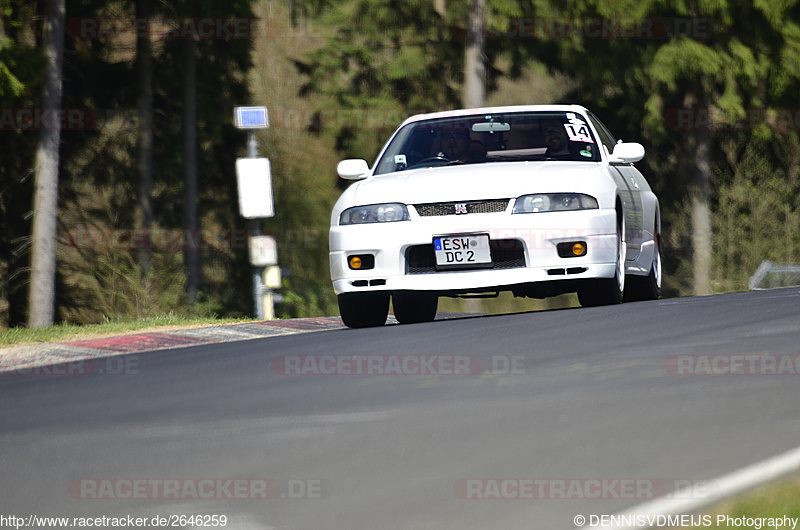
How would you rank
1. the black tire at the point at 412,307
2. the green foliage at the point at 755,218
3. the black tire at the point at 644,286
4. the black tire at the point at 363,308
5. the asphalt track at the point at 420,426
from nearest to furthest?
the asphalt track at the point at 420,426, the black tire at the point at 363,308, the black tire at the point at 412,307, the black tire at the point at 644,286, the green foliage at the point at 755,218

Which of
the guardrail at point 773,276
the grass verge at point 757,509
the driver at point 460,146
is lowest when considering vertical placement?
the guardrail at point 773,276

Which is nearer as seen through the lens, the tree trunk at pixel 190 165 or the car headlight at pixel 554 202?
the car headlight at pixel 554 202

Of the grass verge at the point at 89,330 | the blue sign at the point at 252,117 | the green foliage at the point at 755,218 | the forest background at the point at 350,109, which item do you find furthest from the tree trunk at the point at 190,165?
the grass verge at the point at 89,330

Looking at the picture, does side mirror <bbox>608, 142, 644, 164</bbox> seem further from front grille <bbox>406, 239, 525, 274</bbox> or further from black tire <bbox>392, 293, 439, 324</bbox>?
black tire <bbox>392, 293, 439, 324</bbox>

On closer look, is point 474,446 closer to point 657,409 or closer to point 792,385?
point 657,409

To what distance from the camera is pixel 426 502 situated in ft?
13.7

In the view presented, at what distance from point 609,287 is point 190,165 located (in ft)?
73.4

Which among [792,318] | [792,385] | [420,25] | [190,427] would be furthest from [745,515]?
[420,25]

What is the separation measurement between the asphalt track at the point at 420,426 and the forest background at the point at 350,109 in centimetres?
1728

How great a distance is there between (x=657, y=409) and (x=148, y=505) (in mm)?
2294

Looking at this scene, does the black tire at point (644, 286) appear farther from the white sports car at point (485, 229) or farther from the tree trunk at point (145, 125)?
the tree trunk at point (145, 125)

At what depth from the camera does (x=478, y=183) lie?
8.98m

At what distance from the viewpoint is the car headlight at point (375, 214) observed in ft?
29.6

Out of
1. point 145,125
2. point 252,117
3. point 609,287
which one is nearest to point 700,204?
point 145,125
